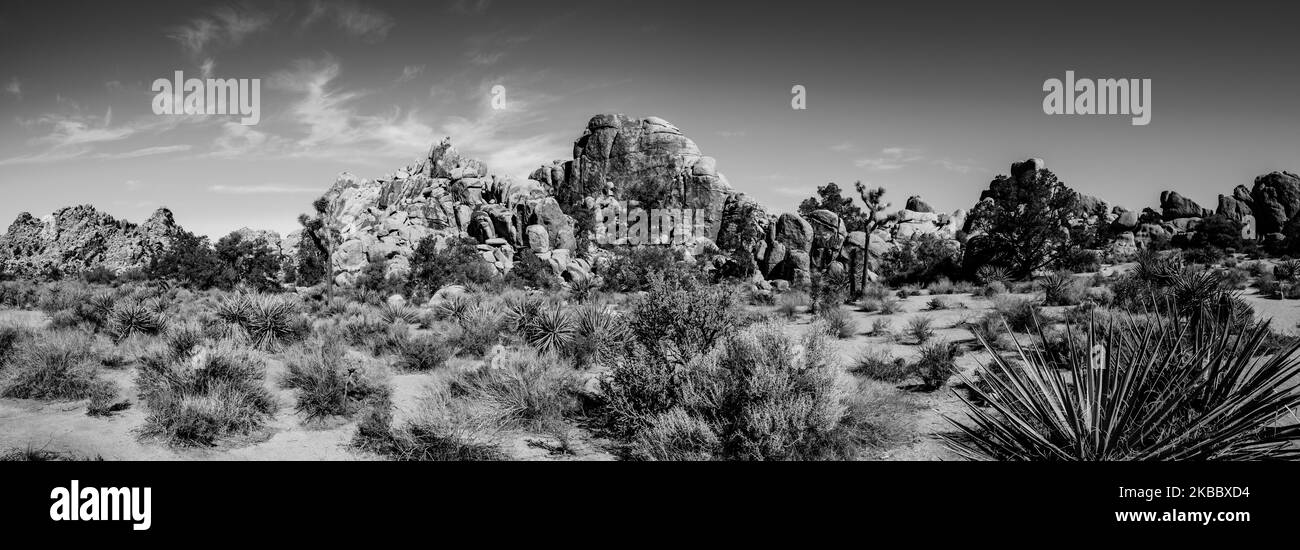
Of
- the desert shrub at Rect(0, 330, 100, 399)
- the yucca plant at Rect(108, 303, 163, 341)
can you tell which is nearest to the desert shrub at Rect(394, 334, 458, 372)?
the desert shrub at Rect(0, 330, 100, 399)

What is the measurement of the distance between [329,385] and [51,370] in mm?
4382

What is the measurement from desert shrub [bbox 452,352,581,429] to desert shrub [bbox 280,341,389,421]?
1336 millimetres

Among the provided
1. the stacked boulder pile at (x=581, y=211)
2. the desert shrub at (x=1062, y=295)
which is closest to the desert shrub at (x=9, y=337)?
the desert shrub at (x=1062, y=295)

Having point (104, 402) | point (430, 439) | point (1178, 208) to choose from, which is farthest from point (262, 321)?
point (1178, 208)

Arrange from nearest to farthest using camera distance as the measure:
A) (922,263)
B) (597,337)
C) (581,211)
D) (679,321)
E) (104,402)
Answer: (104,402) → (679,321) → (597,337) → (922,263) → (581,211)

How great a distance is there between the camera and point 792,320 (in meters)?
17.9

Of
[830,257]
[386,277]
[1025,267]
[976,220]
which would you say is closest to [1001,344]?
[1025,267]

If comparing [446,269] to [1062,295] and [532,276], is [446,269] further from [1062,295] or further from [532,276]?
[1062,295]

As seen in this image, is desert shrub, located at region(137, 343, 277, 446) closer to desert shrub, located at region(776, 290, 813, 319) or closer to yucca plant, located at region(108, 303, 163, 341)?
yucca plant, located at region(108, 303, 163, 341)

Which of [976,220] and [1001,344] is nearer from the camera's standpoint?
[1001,344]

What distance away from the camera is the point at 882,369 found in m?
8.91

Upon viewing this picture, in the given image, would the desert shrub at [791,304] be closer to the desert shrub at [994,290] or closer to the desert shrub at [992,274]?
the desert shrub at [994,290]
